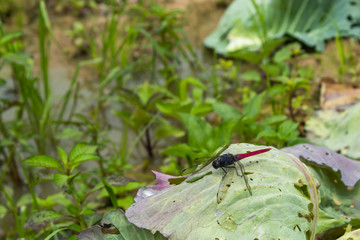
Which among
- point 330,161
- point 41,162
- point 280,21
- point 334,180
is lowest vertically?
point 334,180

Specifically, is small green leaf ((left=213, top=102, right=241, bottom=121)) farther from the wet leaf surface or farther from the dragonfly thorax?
the dragonfly thorax

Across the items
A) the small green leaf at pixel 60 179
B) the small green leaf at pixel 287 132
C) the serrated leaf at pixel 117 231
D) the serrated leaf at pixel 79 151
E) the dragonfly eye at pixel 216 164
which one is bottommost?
the serrated leaf at pixel 117 231

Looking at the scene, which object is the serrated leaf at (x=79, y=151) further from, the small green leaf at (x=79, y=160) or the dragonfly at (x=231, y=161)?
the dragonfly at (x=231, y=161)

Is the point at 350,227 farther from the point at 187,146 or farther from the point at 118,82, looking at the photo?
the point at 118,82

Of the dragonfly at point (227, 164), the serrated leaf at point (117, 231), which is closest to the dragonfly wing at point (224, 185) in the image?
the dragonfly at point (227, 164)

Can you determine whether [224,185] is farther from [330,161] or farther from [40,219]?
[40,219]

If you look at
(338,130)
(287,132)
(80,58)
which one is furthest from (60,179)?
(80,58)

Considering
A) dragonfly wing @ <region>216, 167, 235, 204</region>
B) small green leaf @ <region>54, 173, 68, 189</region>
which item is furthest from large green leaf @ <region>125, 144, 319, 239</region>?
small green leaf @ <region>54, 173, 68, 189</region>
